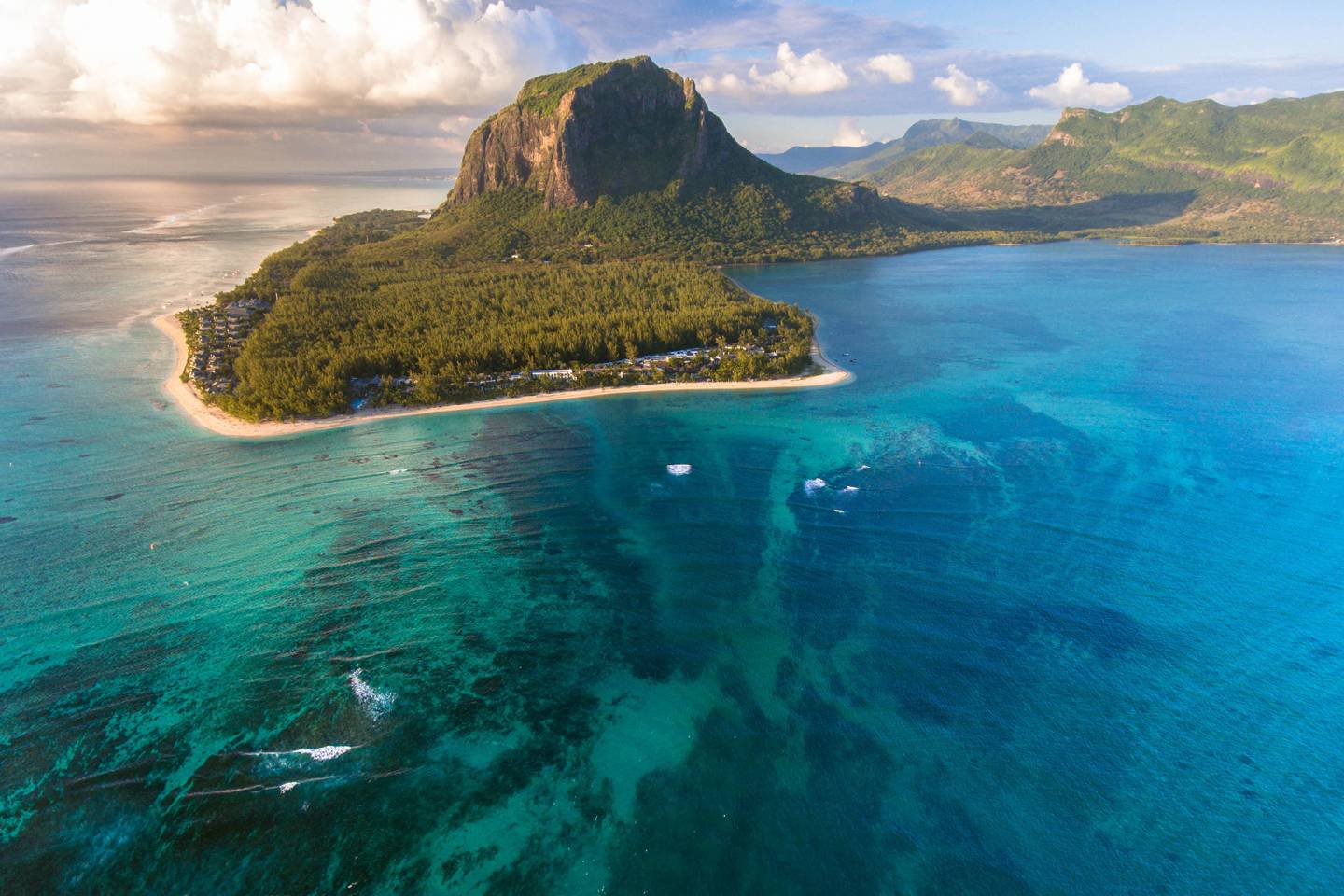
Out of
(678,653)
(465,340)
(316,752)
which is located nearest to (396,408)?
(465,340)

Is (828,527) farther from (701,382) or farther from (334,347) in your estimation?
(334,347)

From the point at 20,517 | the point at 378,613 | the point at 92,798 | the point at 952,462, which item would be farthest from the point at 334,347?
the point at 952,462

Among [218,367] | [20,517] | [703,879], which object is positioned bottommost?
[703,879]

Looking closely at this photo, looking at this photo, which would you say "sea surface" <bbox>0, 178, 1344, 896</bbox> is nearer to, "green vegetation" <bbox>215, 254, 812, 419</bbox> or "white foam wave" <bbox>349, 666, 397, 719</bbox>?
"white foam wave" <bbox>349, 666, 397, 719</bbox>

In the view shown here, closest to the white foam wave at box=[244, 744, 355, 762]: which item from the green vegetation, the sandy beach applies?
the sandy beach

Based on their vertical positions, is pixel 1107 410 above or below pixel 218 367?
below

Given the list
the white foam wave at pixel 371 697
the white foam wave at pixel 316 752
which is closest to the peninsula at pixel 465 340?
the white foam wave at pixel 371 697

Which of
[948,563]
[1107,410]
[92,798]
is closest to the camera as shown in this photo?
[92,798]
